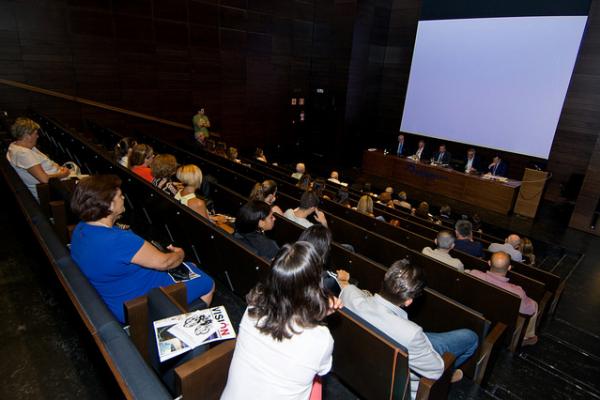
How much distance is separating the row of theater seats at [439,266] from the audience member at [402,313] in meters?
1.08

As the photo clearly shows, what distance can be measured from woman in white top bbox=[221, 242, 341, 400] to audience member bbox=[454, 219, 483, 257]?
9.60 feet

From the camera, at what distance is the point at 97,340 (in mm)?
1272

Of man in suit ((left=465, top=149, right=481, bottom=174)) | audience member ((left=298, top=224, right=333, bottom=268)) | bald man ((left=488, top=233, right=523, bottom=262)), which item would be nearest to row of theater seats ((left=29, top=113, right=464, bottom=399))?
audience member ((left=298, top=224, right=333, bottom=268))

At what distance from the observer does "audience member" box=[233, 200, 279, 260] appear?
95.1 inches

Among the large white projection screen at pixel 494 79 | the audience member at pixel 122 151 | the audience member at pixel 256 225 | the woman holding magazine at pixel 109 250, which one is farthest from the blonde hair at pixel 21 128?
the large white projection screen at pixel 494 79

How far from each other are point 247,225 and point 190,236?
0.63 meters

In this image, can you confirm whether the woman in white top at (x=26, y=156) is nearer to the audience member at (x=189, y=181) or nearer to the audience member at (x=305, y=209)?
the audience member at (x=189, y=181)

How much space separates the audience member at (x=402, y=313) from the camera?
162cm

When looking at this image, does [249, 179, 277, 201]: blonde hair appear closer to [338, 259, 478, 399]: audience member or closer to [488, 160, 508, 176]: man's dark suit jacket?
[338, 259, 478, 399]: audience member

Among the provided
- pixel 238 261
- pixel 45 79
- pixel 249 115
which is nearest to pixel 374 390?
pixel 238 261

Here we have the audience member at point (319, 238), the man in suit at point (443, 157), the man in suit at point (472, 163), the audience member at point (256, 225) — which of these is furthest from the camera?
the man in suit at point (443, 157)

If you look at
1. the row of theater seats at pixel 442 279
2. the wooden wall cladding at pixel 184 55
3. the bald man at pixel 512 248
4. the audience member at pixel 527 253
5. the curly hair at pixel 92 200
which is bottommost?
the audience member at pixel 527 253

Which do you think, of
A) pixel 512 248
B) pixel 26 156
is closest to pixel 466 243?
pixel 512 248

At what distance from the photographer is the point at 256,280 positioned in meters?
2.17
